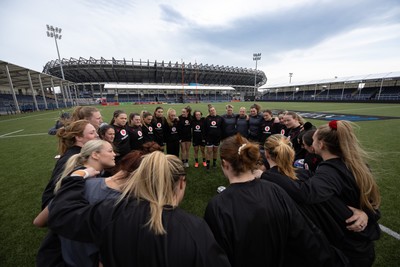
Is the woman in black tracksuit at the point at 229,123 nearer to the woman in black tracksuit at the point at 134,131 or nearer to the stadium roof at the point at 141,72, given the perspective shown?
the woman in black tracksuit at the point at 134,131

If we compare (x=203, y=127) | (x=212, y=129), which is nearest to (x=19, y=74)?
(x=203, y=127)

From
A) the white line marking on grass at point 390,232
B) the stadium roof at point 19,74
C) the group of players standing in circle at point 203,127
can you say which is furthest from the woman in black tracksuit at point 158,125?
the stadium roof at point 19,74

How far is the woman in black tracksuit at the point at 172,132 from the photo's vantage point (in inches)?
237

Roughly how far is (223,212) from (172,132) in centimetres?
502

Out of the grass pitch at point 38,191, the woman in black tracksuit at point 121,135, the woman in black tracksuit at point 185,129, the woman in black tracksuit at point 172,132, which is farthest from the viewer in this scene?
the woman in black tracksuit at point 185,129

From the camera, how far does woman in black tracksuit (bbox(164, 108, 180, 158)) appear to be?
601 cm

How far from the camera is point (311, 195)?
5.03 ft

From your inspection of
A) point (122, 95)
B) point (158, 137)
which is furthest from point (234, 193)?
point (122, 95)

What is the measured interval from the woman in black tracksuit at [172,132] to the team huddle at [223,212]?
3.78 m

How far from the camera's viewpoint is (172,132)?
6.19m

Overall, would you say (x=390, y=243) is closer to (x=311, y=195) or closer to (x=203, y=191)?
(x=311, y=195)

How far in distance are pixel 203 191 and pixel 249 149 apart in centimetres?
346

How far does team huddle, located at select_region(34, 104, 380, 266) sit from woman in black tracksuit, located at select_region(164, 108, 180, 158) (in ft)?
12.4

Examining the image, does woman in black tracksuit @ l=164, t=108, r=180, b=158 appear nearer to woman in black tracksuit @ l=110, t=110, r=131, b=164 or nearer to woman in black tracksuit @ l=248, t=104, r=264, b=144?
woman in black tracksuit @ l=110, t=110, r=131, b=164
